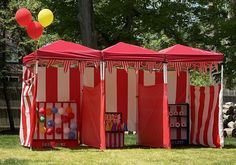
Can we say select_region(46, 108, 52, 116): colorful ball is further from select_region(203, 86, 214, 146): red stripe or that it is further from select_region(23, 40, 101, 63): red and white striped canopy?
select_region(203, 86, 214, 146): red stripe

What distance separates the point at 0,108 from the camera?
1083 inches

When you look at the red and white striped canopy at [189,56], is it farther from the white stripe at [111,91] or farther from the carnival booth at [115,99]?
the white stripe at [111,91]

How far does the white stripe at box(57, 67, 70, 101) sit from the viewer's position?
15234 millimetres

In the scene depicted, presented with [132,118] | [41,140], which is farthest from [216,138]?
[41,140]

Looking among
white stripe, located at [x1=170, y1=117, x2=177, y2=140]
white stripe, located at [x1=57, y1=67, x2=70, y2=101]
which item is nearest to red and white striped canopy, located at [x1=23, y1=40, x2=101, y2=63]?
white stripe, located at [x1=57, y1=67, x2=70, y2=101]

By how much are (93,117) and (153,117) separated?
164 centimetres

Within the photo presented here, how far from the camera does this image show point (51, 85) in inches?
594

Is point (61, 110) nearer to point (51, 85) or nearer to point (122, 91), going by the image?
point (51, 85)

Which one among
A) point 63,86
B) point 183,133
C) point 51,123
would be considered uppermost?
point 63,86

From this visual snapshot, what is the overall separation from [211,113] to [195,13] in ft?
29.3

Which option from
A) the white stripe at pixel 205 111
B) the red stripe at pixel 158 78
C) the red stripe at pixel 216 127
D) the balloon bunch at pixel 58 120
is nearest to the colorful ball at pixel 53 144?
the balloon bunch at pixel 58 120

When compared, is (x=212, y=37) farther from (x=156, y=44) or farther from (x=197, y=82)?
(x=197, y=82)

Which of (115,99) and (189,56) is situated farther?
(115,99)

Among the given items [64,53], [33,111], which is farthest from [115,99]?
Answer: [33,111]
